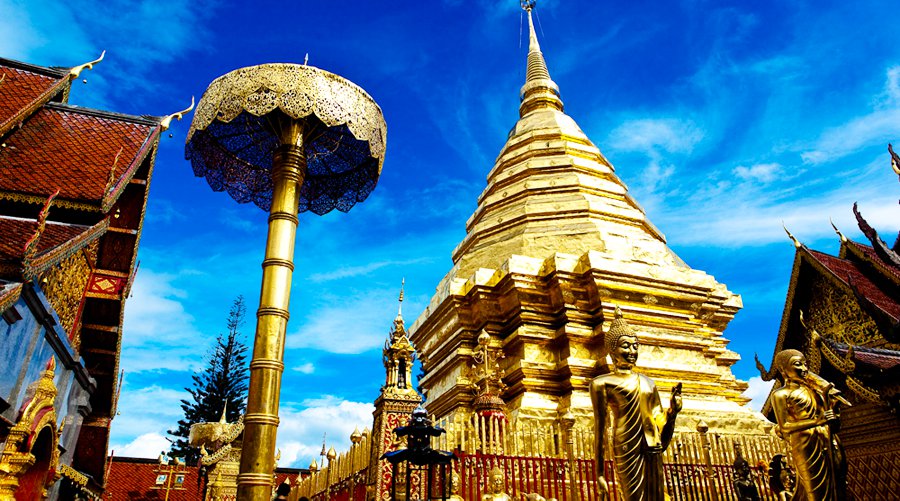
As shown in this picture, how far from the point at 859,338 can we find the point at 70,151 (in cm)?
1185

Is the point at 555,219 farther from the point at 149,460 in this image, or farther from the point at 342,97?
the point at 149,460

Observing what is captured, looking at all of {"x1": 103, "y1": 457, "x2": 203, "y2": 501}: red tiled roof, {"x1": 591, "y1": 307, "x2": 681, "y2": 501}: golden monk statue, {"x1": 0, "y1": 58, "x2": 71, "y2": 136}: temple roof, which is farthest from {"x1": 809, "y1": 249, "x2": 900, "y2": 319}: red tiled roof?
{"x1": 103, "y1": 457, "x2": 203, "y2": 501}: red tiled roof

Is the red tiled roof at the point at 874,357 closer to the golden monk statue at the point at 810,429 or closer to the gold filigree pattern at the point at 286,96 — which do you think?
the golden monk statue at the point at 810,429

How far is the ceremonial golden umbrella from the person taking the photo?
4430mm

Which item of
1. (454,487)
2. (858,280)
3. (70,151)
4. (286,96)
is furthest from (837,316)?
(70,151)

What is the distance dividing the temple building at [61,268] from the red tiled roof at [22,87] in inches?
0.6

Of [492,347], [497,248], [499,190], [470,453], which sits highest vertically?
[499,190]

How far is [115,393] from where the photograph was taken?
9406 millimetres

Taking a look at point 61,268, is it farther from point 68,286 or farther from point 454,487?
point 454,487

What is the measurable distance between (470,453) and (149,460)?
18721mm

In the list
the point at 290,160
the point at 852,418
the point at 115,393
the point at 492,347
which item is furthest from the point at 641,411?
the point at 115,393

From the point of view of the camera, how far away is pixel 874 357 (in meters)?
8.92

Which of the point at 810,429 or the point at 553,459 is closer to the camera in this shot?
the point at 810,429

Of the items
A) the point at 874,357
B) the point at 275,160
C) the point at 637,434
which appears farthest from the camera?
the point at 874,357
